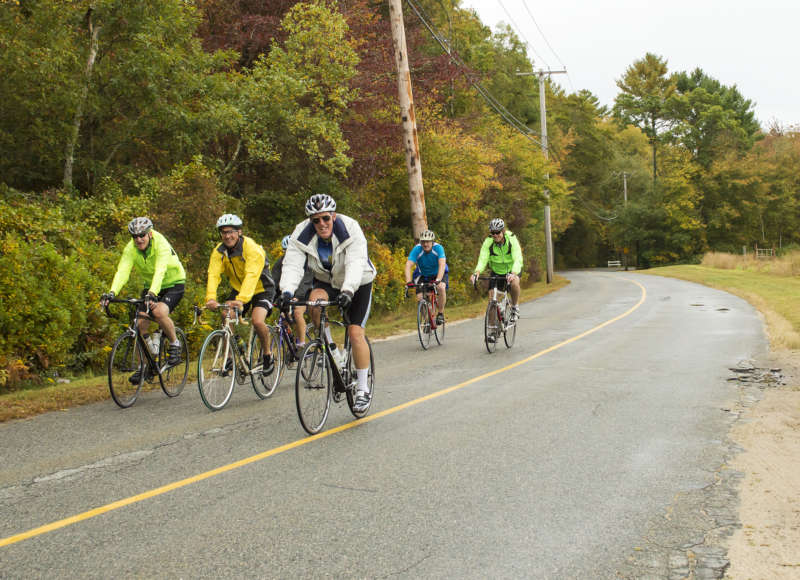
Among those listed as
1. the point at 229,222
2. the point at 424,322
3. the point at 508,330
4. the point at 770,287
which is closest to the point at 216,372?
Answer: the point at 229,222

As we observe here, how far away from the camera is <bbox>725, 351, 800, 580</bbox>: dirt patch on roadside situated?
3.83 metres

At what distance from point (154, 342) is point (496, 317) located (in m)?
6.44

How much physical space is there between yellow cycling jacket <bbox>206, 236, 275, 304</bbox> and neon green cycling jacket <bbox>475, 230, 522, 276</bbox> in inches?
213

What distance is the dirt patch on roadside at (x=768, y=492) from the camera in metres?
3.83

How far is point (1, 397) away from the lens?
27.3ft

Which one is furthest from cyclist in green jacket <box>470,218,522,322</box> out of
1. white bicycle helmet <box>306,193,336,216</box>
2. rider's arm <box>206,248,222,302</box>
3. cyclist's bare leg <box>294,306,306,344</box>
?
white bicycle helmet <box>306,193,336,216</box>

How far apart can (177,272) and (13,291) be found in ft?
8.17

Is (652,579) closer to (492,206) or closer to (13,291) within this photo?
(13,291)

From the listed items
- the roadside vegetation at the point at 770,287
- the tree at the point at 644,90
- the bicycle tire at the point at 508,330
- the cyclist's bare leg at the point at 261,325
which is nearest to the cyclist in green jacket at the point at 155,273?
the cyclist's bare leg at the point at 261,325

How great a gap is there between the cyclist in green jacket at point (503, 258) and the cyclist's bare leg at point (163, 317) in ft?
19.4

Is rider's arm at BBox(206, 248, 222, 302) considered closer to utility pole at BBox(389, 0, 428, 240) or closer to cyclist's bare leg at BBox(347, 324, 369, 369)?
cyclist's bare leg at BBox(347, 324, 369, 369)

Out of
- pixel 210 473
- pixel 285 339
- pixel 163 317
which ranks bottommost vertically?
pixel 210 473

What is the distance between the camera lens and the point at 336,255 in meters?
6.66

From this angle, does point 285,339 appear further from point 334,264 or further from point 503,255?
point 503,255
